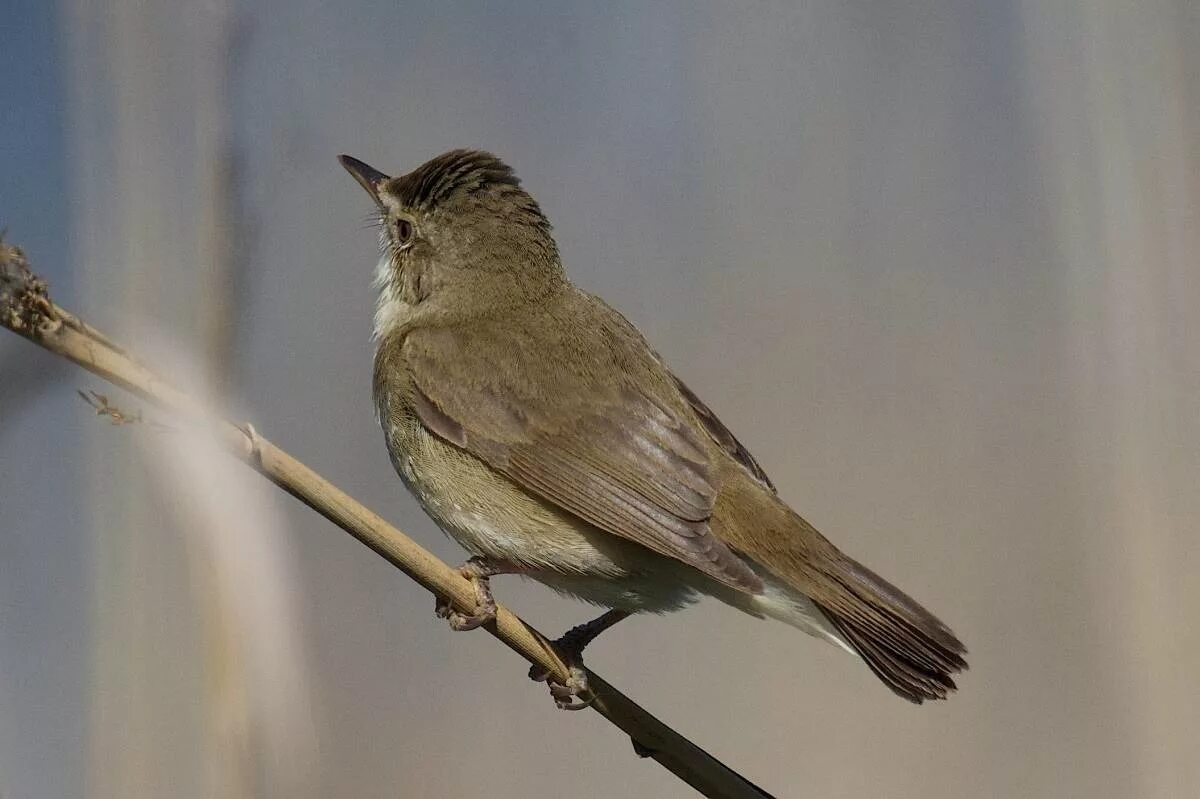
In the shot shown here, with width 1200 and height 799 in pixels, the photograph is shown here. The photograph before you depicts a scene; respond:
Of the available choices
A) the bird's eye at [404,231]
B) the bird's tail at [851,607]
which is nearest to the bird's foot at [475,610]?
the bird's tail at [851,607]

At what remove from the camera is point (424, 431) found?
2.08 meters

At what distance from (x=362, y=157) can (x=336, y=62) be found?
20 cm

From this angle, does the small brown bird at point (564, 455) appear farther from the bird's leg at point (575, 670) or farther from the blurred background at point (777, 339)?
the blurred background at point (777, 339)

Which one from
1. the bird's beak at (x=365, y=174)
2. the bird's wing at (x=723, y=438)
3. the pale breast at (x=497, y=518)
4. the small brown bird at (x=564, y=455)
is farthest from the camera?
the bird's beak at (x=365, y=174)

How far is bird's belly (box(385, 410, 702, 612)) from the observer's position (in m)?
1.96

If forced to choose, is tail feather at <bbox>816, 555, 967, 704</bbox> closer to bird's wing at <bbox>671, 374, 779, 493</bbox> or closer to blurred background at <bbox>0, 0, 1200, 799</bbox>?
bird's wing at <bbox>671, 374, 779, 493</bbox>

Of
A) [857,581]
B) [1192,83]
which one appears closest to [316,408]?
[857,581]

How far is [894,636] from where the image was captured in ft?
5.85

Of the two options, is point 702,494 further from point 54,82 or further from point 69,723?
point 54,82

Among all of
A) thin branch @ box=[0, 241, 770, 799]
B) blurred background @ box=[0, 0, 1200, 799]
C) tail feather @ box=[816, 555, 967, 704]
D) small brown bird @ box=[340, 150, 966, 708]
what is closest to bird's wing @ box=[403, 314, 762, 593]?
small brown bird @ box=[340, 150, 966, 708]

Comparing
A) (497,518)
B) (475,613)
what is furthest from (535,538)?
(475,613)

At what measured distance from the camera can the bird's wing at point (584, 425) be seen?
73.2 inches

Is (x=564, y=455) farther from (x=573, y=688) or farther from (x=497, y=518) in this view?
(x=573, y=688)

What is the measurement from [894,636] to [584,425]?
0.57 meters
